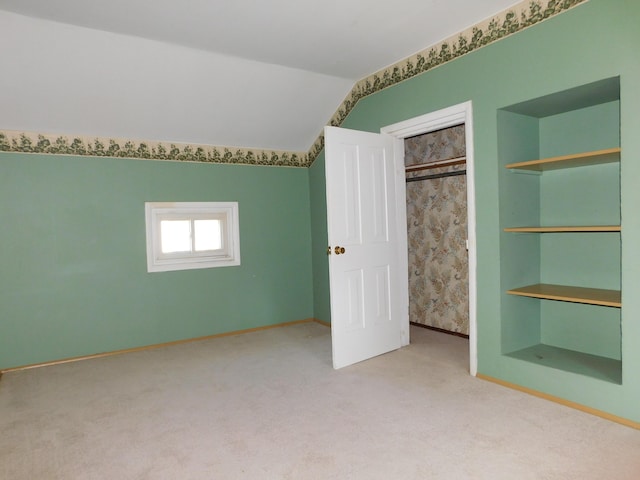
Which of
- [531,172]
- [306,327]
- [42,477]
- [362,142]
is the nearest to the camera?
[42,477]

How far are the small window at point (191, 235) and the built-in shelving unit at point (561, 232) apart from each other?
9.44ft

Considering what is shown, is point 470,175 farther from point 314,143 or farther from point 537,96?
point 314,143

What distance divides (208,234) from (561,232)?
3411mm

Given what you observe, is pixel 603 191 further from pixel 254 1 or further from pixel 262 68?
pixel 262 68

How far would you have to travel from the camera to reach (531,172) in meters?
3.11

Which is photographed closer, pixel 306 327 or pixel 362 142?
pixel 362 142

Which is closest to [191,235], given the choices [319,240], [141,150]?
[141,150]

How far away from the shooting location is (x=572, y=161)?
107 inches

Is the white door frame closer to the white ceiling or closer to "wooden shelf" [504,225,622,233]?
"wooden shelf" [504,225,622,233]

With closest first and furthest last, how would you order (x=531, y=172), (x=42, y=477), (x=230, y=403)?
(x=42, y=477) < (x=230, y=403) < (x=531, y=172)

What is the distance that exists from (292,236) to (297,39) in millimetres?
2447

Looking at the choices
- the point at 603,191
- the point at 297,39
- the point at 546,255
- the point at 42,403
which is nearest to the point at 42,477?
the point at 42,403

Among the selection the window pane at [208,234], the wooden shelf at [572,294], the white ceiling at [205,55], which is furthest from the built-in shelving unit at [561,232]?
the window pane at [208,234]

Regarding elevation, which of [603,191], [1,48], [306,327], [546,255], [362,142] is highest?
[1,48]
